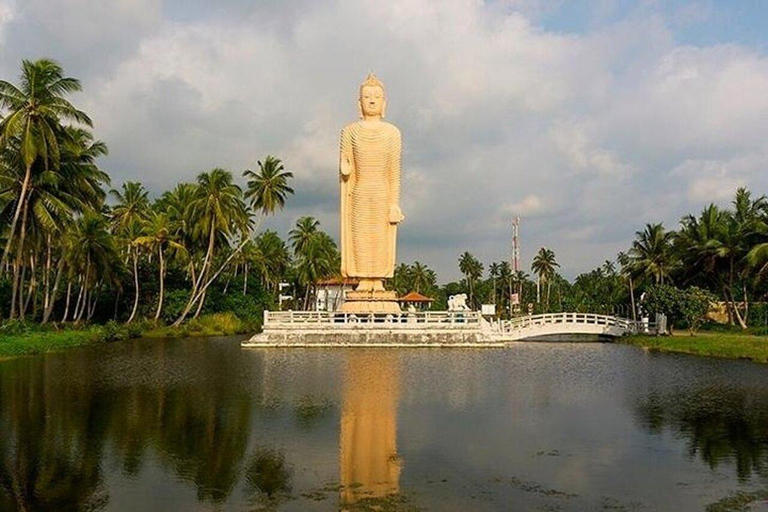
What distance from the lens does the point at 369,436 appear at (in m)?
14.4

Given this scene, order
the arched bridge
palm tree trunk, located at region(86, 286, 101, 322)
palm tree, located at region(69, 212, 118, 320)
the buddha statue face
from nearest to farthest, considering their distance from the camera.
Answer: palm tree, located at region(69, 212, 118, 320)
the arched bridge
the buddha statue face
palm tree trunk, located at region(86, 286, 101, 322)

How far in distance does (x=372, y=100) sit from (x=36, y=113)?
59.3ft

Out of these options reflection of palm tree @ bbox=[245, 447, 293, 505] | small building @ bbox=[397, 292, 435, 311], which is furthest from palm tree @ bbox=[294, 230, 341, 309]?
reflection of palm tree @ bbox=[245, 447, 293, 505]

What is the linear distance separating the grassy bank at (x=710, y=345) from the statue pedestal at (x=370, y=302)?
13227 millimetres

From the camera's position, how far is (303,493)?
34.2ft

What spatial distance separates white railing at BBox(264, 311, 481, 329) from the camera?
3566cm

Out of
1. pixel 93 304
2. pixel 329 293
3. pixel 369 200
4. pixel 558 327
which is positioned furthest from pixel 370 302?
pixel 329 293

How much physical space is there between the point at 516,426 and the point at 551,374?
33.2 feet

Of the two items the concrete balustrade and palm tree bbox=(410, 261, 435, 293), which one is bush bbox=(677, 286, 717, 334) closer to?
the concrete balustrade

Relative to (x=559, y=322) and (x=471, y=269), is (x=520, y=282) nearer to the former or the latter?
(x=471, y=269)

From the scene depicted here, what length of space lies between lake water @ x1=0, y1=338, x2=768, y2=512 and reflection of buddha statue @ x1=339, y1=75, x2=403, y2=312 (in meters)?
15.5

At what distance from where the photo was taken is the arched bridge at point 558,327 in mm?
41125

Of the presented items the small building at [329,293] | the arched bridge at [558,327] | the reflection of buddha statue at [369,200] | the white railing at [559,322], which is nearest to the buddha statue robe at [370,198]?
the reflection of buddha statue at [369,200]

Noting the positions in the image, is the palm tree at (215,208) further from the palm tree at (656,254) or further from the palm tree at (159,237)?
the palm tree at (656,254)
